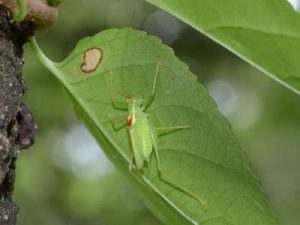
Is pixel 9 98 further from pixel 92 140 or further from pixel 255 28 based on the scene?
pixel 92 140

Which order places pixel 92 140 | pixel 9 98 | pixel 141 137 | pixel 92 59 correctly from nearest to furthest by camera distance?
pixel 9 98
pixel 92 59
pixel 141 137
pixel 92 140

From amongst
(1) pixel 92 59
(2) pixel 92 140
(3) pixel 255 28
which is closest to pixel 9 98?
(1) pixel 92 59

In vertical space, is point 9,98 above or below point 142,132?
above

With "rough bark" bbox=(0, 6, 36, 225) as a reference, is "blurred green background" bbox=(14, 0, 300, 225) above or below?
below

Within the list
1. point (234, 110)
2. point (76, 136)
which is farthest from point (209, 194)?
point (234, 110)

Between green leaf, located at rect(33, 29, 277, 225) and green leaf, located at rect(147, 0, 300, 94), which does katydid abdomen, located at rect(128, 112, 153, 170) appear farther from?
green leaf, located at rect(147, 0, 300, 94)

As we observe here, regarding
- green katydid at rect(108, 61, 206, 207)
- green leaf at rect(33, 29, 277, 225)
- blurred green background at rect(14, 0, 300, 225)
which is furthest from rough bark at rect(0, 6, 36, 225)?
blurred green background at rect(14, 0, 300, 225)

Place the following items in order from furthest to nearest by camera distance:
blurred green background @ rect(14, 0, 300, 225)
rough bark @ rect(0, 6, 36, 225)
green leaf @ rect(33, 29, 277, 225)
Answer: blurred green background @ rect(14, 0, 300, 225), green leaf @ rect(33, 29, 277, 225), rough bark @ rect(0, 6, 36, 225)
